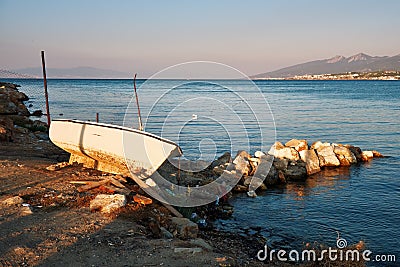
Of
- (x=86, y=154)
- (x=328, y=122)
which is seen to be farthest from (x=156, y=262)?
(x=328, y=122)

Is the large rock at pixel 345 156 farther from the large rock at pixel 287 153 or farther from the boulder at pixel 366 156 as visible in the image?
the large rock at pixel 287 153

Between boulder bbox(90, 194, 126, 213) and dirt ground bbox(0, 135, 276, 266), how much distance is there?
16cm

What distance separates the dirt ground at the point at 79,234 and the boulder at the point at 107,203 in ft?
0.53

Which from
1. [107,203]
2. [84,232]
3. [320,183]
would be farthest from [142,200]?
[320,183]

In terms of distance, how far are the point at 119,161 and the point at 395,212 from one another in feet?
31.1

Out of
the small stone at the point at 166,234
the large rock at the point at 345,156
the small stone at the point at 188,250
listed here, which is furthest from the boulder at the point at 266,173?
the small stone at the point at 188,250

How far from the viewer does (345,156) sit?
20516 mm

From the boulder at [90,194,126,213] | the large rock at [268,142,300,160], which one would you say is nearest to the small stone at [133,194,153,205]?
the boulder at [90,194,126,213]

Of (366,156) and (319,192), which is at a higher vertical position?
(366,156)

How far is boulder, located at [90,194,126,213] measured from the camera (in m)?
9.43

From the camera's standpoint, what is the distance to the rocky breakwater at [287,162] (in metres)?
16.8

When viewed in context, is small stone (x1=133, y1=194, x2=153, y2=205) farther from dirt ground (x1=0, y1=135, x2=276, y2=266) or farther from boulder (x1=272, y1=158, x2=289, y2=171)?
boulder (x1=272, y1=158, x2=289, y2=171)

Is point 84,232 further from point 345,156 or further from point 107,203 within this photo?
point 345,156

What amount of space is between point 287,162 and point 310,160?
1.39 metres
